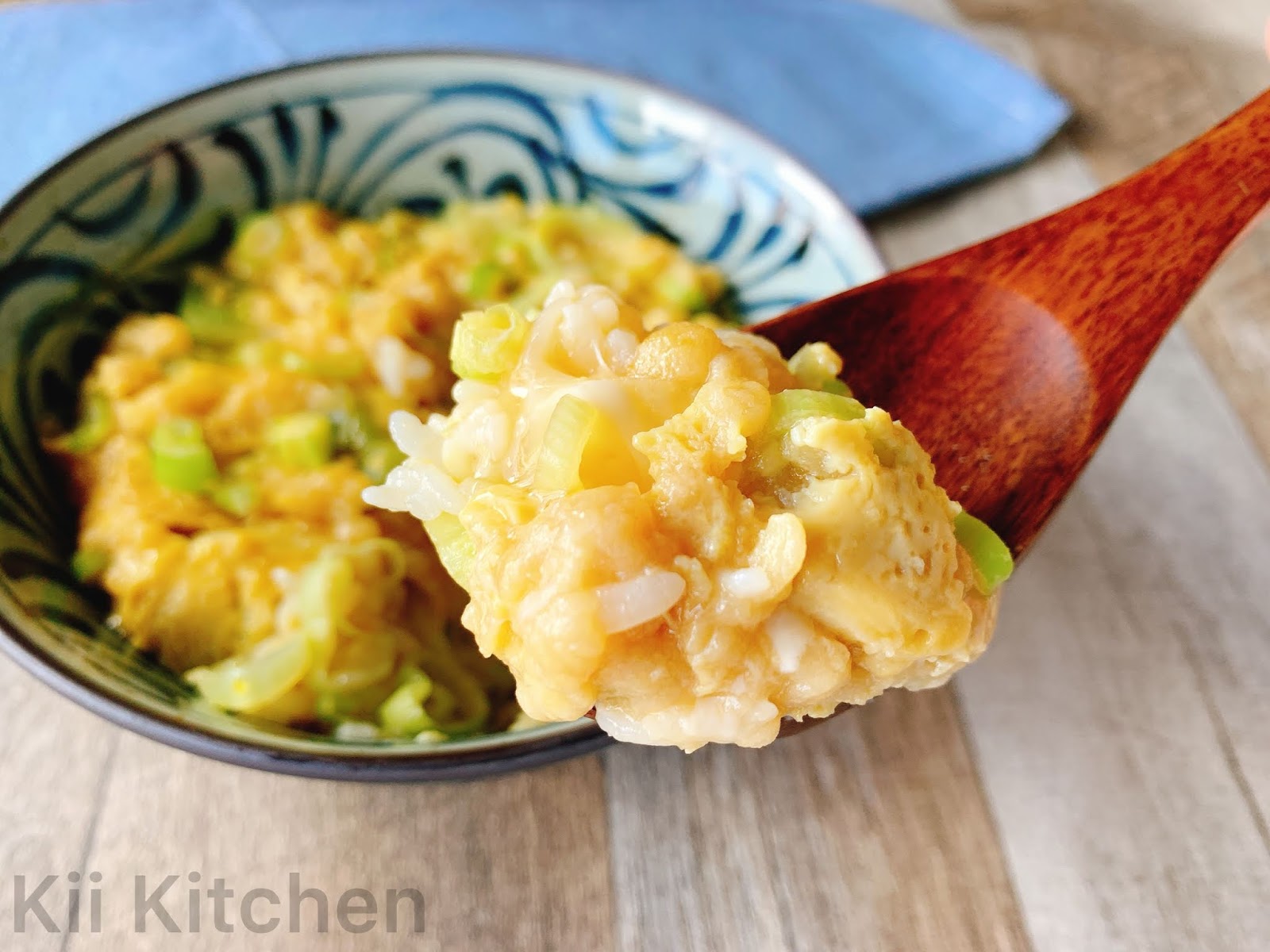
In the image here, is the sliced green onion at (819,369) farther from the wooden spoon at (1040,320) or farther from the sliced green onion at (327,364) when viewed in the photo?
the sliced green onion at (327,364)

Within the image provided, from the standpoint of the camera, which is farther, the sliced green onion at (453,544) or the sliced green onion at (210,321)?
the sliced green onion at (210,321)

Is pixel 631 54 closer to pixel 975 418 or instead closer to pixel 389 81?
pixel 389 81

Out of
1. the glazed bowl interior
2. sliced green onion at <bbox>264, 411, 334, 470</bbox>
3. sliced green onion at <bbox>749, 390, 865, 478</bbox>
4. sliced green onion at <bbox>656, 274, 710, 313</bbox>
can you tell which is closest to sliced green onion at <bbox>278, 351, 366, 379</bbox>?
sliced green onion at <bbox>264, 411, 334, 470</bbox>

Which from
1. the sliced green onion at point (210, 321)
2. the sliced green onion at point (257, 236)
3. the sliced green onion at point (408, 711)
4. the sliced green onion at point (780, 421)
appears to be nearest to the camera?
the sliced green onion at point (780, 421)

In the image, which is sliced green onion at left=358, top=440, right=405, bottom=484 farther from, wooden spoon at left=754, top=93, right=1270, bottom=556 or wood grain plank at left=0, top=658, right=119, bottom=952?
wooden spoon at left=754, top=93, right=1270, bottom=556

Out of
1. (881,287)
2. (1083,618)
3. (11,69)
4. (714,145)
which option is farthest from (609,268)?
(11,69)

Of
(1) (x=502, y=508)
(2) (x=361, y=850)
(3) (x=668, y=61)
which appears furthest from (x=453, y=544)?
(3) (x=668, y=61)

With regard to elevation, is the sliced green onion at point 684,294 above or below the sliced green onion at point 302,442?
below

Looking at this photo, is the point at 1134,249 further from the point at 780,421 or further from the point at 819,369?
the point at 780,421

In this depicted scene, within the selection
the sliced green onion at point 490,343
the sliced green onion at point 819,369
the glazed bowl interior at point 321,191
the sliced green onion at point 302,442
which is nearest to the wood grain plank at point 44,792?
the glazed bowl interior at point 321,191
